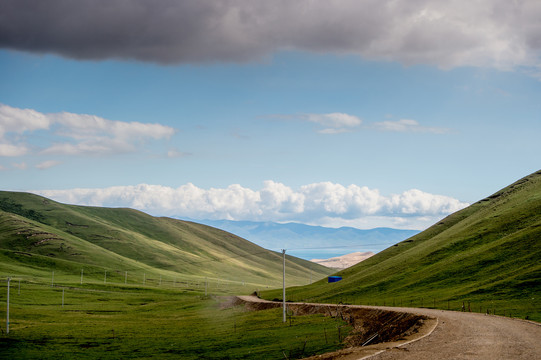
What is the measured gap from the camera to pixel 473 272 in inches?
5281

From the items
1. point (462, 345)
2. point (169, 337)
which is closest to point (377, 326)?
point (462, 345)

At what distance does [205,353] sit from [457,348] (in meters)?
50.5

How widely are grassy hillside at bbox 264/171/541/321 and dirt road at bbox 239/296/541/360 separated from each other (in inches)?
787

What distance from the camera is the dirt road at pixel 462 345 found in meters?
40.0

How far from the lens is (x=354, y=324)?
8719 cm

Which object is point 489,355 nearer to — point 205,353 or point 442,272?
point 205,353

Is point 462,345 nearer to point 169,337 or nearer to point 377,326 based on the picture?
point 377,326

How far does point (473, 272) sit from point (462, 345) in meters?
97.1

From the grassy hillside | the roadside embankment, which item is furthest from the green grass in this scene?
the grassy hillside

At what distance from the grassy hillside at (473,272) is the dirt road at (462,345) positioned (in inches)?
787

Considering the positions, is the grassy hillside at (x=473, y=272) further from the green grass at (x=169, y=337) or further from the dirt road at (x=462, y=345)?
the green grass at (x=169, y=337)

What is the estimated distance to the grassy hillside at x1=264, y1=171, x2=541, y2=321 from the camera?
336 ft

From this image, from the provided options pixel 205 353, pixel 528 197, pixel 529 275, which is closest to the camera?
pixel 205 353

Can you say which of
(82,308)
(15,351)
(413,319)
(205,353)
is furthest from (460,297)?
(82,308)
